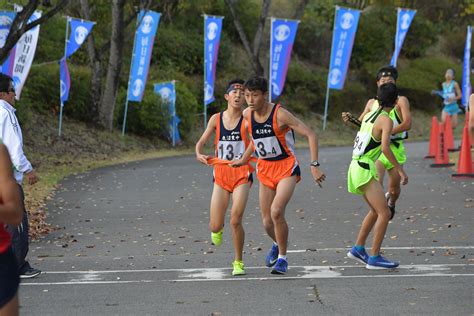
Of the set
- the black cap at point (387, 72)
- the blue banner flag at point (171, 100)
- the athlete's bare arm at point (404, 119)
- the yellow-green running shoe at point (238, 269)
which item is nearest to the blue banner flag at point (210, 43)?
the blue banner flag at point (171, 100)

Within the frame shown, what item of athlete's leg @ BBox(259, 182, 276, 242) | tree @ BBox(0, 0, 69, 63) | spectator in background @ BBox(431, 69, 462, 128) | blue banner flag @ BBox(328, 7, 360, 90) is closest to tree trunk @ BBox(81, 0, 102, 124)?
blue banner flag @ BBox(328, 7, 360, 90)

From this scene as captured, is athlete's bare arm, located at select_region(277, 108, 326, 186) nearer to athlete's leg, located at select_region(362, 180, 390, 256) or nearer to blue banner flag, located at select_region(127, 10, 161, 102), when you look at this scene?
athlete's leg, located at select_region(362, 180, 390, 256)

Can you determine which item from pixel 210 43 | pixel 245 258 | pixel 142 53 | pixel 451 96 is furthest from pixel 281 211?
A: pixel 210 43

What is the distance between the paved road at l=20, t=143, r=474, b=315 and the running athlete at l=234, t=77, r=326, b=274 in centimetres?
→ 39

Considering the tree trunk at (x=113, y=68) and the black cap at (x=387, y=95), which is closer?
the black cap at (x=387, y=95)

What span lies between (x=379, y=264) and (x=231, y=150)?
5.83 feet

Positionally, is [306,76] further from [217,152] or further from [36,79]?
[217,152]

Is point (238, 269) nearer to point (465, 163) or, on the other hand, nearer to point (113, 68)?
point (465, 163)

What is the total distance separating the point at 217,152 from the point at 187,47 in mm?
32753

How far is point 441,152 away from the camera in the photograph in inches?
916

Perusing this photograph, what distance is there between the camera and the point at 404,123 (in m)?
12.0

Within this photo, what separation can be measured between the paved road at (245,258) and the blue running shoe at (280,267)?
0.35 feet

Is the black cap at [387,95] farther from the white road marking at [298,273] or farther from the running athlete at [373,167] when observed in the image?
the white road marking at [298,273]

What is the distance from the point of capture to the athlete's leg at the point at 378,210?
9930 millimetres
